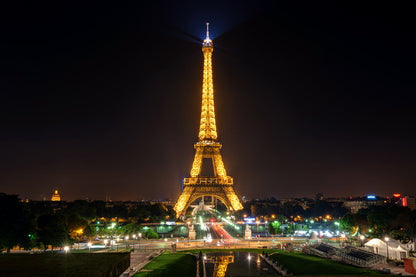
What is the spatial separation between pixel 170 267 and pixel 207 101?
7204cm

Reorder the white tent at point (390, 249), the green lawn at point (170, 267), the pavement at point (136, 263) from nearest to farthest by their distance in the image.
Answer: the pavement at point (136, 263) < the green lawn at point (170, 267) < the white tent at point (390, 249)

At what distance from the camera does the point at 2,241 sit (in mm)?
40062

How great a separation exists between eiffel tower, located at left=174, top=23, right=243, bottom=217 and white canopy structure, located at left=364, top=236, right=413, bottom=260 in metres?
59.3

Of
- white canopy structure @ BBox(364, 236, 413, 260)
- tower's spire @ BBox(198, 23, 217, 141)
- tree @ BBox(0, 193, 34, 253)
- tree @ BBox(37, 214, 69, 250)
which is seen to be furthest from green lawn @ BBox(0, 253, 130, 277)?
tower's spire @ BBox(198, 23, 217, 141)

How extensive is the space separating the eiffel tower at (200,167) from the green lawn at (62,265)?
75598 millimetres

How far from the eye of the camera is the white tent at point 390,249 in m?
38.6

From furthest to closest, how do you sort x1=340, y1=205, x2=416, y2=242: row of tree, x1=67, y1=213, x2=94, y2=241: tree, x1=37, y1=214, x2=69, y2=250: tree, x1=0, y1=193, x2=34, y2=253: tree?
1. x1=67, y1=213, x2=94, y2=241: tree
2. x1=340, y1=205, x2=416, y2=242: row of tree
3. x1=37, y1=214, x2=69, y2=250: tree
4. x1=0, y1=193, x2=34, y2=253: tree

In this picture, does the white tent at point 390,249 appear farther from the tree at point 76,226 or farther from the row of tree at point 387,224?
the tree at point 76,226

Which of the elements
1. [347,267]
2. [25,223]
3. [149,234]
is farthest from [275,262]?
[149,234]

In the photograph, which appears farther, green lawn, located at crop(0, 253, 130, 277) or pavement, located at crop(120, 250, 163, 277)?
pavement, located at crop(120, 250, 163, 277)

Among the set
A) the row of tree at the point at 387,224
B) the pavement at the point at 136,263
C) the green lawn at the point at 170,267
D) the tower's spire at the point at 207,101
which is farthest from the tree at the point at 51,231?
the tower's spire at the point at 207,101

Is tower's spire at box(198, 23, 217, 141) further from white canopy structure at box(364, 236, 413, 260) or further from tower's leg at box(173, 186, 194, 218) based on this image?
white canopy structure at box(364, 236, 413, 260)

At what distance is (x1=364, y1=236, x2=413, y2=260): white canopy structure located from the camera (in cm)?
3856

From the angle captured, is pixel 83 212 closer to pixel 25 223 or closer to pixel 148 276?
pixel 25 223
